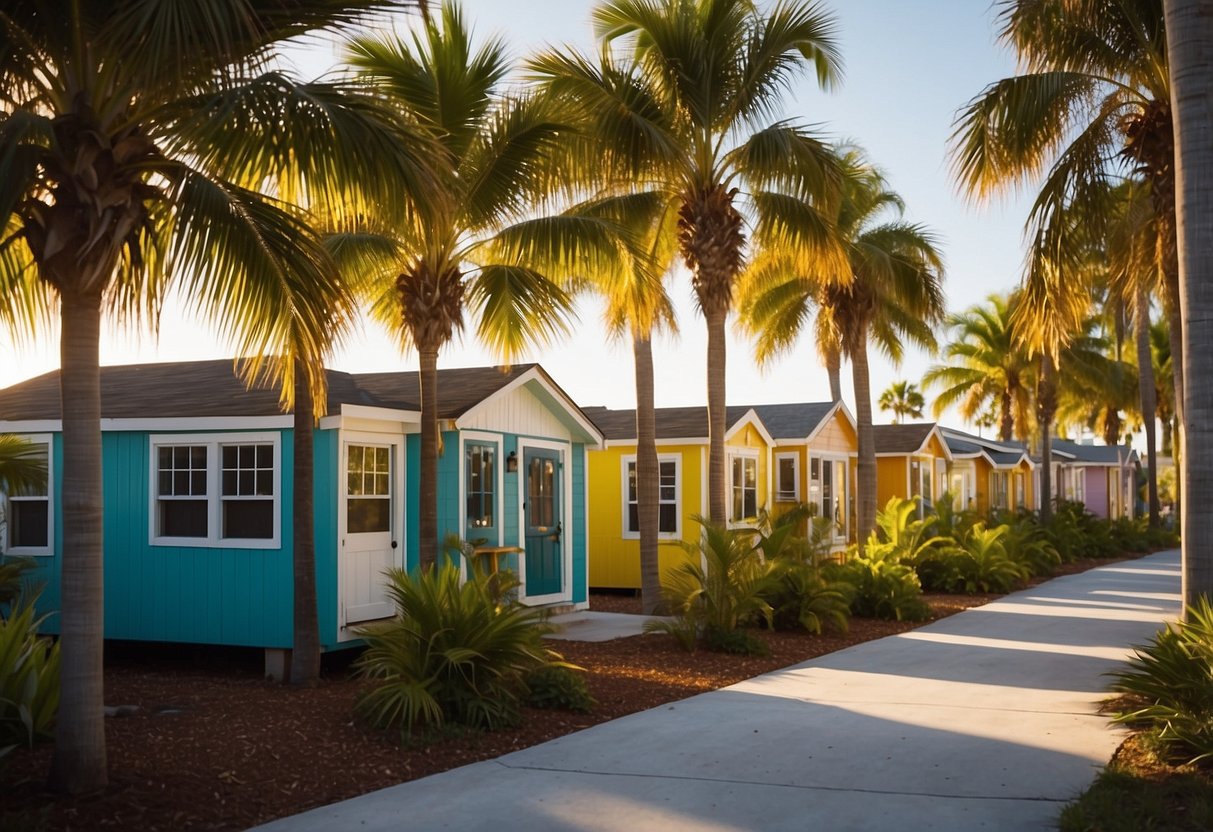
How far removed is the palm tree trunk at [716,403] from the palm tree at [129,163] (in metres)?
9.12

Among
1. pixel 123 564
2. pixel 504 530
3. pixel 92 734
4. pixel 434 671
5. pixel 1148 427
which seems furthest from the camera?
pixel 1148 427

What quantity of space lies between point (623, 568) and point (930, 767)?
45.2ft

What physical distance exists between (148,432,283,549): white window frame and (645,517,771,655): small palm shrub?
176 inches

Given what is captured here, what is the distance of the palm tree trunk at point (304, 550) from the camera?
10609mm

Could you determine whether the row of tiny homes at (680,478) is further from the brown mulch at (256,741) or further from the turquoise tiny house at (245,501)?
the brown mulch at (256,741)

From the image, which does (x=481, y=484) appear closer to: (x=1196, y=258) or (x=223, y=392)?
(x=223, y=392)

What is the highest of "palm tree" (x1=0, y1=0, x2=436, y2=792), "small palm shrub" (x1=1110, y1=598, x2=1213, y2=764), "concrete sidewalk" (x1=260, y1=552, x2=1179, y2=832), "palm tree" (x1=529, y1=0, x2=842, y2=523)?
"palm tree" (x1=529, y1=0, x2=842, y2=523)

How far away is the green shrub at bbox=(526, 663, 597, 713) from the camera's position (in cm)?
937

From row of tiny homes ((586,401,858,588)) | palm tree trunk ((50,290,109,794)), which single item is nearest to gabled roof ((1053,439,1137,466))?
row of tiny homes ((586,401,858,588))

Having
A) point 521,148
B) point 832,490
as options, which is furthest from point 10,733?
point 832,490

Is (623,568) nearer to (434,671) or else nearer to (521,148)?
(521,148)

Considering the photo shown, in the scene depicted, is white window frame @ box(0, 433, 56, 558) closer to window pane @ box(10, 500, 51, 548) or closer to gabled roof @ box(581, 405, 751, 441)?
window pane @ box(10, 500, 51, 548)

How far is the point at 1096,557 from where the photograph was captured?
99.2ft

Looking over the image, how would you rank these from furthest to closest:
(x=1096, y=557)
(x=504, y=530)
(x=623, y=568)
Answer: (x=1096, y=557) < (x=623, y=568) < (x=504, y=530)
